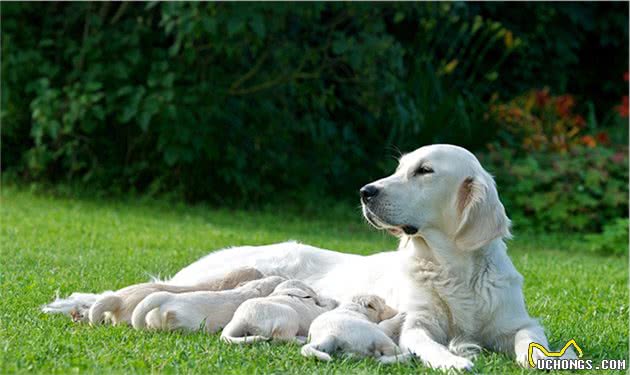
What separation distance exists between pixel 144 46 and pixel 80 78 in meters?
0.80

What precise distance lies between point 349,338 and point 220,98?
7.32 meters

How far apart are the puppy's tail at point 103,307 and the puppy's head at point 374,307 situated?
1.13 metres

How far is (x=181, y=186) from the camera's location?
11531 millimetres

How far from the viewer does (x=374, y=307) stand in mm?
4809

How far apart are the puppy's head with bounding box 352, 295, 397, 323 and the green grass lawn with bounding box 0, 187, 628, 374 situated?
0.51 m

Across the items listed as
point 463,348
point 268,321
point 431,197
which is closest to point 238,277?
point 268,321

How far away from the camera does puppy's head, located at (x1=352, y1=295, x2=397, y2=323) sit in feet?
15.5

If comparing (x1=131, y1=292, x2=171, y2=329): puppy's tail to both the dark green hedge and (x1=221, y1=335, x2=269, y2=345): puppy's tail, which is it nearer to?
(x1=221, y1=335, x2=269, y2=345): puppy's tail

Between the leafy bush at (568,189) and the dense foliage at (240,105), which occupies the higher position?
the dense foliage at (240,105)

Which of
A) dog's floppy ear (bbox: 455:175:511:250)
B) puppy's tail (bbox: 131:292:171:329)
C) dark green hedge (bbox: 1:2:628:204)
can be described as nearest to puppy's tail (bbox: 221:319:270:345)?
puppy's tail (bbox: 131:292:171:329)

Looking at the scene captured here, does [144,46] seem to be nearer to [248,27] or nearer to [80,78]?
[80,78]

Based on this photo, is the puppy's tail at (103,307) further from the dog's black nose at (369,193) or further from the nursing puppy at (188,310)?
the dog's black nose at (369,193)

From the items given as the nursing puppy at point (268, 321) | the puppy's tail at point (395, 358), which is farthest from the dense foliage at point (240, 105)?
the puppy's tail at point (395, 358)

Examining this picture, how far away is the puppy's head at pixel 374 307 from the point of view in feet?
15.5
